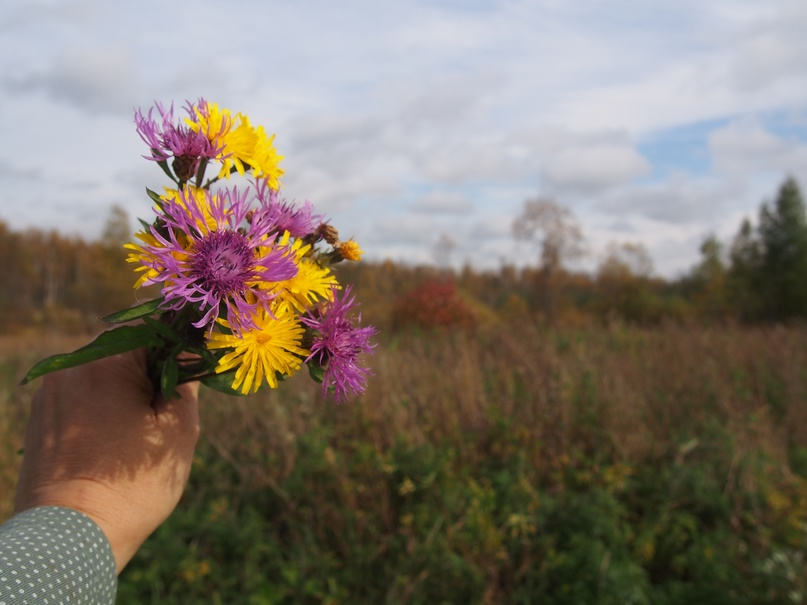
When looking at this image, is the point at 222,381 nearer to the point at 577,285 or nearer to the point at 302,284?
the point at 302,284

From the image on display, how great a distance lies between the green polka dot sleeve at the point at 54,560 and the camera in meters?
0.79

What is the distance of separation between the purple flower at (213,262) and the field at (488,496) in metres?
3.11

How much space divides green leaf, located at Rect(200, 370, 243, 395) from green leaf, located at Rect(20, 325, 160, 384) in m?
0.10

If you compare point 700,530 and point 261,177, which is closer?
point 261,177

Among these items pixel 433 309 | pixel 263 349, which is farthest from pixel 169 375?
pixel 433 309

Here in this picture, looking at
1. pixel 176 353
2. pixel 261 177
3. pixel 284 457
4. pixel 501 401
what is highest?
pixel 261 177

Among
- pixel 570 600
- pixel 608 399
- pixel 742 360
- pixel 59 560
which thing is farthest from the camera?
pixel 742 360

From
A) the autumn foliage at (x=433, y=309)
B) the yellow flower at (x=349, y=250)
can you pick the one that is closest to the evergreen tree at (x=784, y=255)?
the autumn foliage at (x=433, y=309)

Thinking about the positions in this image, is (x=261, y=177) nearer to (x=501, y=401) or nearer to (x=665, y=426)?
(x=501, y=401)

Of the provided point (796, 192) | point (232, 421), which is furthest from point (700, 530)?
point (796, 192)

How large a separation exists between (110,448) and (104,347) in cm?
20

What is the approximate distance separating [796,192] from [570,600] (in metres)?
34.8

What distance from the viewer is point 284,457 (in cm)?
461

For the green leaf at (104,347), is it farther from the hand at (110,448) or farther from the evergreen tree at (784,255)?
the evergreen tree at (784,255)
